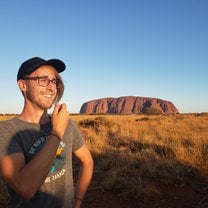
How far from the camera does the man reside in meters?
1.71

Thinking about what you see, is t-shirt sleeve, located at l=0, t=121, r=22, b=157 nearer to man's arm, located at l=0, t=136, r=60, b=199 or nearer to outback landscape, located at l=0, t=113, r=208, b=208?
man's arm, located at l=0, t=136, r=60, b=199

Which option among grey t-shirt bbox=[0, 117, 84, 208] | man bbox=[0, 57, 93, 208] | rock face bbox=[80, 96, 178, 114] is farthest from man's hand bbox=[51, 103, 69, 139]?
rock face bbox=[80, 96, 178, 114]

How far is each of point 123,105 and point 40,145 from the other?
16661 centimetres

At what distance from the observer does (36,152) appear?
6.37 feet

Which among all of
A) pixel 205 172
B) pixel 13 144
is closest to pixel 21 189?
pixel 13 144

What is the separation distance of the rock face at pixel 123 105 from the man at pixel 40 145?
159 meters

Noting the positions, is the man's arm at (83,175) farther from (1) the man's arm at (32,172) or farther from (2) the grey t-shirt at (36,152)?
(1) the man's arm at (32,172)

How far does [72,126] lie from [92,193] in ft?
13.0

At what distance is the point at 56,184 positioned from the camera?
2.08 m

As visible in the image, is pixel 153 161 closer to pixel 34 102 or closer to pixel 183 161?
pixel 183 161

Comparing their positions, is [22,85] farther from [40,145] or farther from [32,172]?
[32,172]

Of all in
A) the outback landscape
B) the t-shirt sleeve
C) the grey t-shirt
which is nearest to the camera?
the t-shirt sleeve

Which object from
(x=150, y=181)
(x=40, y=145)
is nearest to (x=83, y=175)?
(x=40, y=145)

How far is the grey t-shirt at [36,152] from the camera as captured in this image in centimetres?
193
